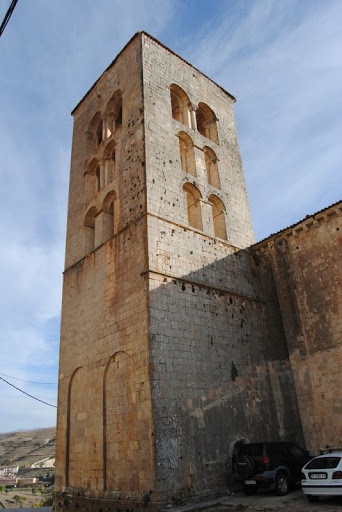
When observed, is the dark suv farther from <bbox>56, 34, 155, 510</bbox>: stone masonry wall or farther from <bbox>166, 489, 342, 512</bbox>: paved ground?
<bbox>56, 34, 155, 510</bbox>: stone masonry wall

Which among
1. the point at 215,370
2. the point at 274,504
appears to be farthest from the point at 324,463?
the point at 215,370

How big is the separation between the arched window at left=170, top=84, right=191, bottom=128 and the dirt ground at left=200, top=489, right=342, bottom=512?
13383 millimetres

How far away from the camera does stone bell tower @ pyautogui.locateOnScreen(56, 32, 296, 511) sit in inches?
369

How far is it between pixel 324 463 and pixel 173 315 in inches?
192

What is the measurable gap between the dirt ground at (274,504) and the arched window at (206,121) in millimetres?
13752

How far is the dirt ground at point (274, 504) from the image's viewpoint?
7.53m

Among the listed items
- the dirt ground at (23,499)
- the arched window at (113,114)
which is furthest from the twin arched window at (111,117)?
the dirt ground at (23,499)

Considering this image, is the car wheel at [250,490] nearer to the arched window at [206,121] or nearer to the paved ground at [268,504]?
the paved ground at [268,504]

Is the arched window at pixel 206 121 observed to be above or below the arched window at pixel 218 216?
above

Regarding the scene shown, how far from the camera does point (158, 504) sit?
26.8ft

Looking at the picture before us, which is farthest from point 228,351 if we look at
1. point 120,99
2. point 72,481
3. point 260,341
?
point 120,99

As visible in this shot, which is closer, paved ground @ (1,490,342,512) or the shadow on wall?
paved ground @ (1,490,342,512)

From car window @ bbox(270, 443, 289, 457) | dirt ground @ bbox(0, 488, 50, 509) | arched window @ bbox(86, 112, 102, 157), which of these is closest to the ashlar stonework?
arched window @ bbox(86, 112, 102, 157)

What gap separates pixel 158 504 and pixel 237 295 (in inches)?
269
